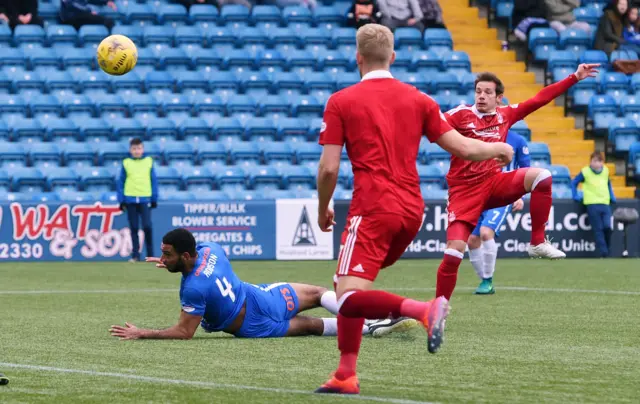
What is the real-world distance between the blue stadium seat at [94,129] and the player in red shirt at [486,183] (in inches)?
513

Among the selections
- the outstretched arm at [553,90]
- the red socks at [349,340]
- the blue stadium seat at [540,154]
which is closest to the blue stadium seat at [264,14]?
the blue stadium seat at [540,154]

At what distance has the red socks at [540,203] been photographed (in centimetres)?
1012

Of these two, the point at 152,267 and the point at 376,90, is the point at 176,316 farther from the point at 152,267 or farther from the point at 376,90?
the point at 152,267

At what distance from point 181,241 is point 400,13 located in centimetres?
1832

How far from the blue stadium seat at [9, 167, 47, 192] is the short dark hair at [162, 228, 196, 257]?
13.6 meters

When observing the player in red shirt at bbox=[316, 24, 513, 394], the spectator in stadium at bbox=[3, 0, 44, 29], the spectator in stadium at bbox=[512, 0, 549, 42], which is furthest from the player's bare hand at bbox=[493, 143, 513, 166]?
the spectator in stadium at bbox=[512, 0, 549, 42]

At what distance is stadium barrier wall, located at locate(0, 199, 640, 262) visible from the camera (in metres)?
20.6

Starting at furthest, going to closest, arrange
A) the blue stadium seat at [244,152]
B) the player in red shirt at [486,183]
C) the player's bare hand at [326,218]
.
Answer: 1. the blue stadium seat at [244,152]
2. the player in red shirt at [486,183]
3. the player's bare hand at [326,218]

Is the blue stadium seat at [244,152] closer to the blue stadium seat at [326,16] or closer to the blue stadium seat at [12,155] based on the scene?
the blue stadium seat at [12,155]

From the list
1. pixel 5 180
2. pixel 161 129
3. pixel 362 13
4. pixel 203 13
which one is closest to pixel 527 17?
pixel 362 13

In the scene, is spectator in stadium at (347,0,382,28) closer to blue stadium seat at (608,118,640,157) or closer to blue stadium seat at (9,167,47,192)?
blue stadium seat at (608,118,640,157)

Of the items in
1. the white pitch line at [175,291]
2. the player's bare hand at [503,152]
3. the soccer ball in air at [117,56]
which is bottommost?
the white pitch line at [175,291]

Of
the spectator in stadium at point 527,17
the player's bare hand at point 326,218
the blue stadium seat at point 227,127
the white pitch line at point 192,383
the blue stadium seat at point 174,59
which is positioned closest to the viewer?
the white pitch line at point 192,383

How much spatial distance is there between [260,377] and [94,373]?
0.98 meters
